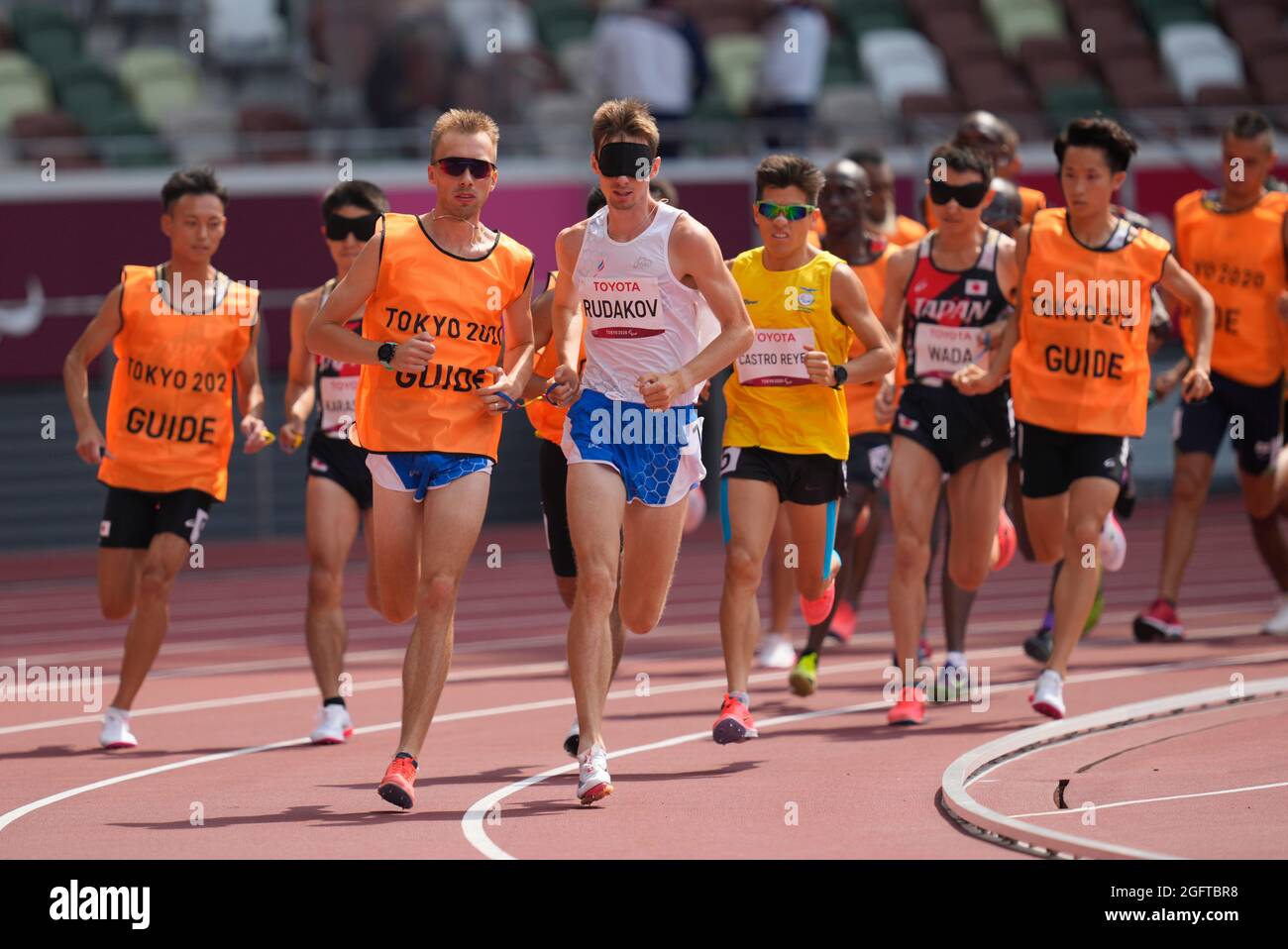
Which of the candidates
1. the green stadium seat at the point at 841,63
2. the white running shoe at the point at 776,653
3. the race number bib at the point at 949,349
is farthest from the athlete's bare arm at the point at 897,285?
the green stadium seat at the point at 841,63

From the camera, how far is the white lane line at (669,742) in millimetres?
7746

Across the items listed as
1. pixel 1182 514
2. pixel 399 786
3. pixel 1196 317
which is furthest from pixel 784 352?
pixel 1182 514

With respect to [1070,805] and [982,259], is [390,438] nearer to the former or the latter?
[1070,805]

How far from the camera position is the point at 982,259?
36.3 feet

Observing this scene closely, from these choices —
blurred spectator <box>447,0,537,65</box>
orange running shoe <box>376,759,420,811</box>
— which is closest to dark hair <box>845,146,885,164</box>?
orange running shoe <box>376,759,420,811</box>

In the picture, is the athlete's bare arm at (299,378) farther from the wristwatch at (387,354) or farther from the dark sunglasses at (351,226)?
the wristwatch at (387,354)

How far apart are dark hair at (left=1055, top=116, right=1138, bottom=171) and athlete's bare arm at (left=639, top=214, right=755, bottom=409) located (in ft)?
7.68

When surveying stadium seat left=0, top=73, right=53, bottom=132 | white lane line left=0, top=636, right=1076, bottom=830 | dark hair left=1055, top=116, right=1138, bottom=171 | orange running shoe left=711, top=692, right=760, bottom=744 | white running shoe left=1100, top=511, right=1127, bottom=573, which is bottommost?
white lane line left=0, top=636, right=1076, bottom=830

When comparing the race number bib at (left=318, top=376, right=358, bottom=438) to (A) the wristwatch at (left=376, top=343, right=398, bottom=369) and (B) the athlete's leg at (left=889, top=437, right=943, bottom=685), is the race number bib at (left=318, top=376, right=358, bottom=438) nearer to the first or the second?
(A) the wristwatch at (left=376, top=343, right=398, bottom=369)

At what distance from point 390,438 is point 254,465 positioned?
13387 mm

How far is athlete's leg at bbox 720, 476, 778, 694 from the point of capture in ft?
32.3

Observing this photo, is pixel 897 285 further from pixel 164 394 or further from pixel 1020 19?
pixel 1020 19

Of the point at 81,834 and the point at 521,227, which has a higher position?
the point at 521,227
